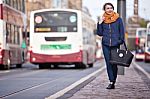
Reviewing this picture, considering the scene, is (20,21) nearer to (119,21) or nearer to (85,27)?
(85,27)

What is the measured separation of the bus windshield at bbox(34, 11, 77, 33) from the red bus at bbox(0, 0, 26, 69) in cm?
135

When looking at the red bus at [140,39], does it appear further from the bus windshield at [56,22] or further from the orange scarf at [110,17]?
the orange scarf at [110,17]

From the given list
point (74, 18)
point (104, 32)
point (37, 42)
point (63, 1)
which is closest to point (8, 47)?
point (37, 42)

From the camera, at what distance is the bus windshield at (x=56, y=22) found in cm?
3075

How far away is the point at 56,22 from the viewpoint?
31000mm

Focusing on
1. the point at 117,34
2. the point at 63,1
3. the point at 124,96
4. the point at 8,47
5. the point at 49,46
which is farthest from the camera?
the point at 63,1

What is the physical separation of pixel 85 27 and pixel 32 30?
396cm

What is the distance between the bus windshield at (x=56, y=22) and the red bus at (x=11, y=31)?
1346 mm

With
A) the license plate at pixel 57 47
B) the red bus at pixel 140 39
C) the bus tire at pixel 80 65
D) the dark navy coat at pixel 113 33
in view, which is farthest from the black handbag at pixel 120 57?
the red bus at pixel 140 39

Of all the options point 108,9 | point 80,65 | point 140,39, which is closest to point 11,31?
point 80,65

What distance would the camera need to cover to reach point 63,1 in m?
108

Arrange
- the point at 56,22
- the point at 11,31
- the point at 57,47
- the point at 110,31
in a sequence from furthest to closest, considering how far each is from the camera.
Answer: the point at 56,22 < the point at 57,47 < the point at 11,31 < the point at 110,31

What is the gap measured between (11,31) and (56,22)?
2.79m

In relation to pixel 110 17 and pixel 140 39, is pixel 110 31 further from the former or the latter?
pixel 140 39
